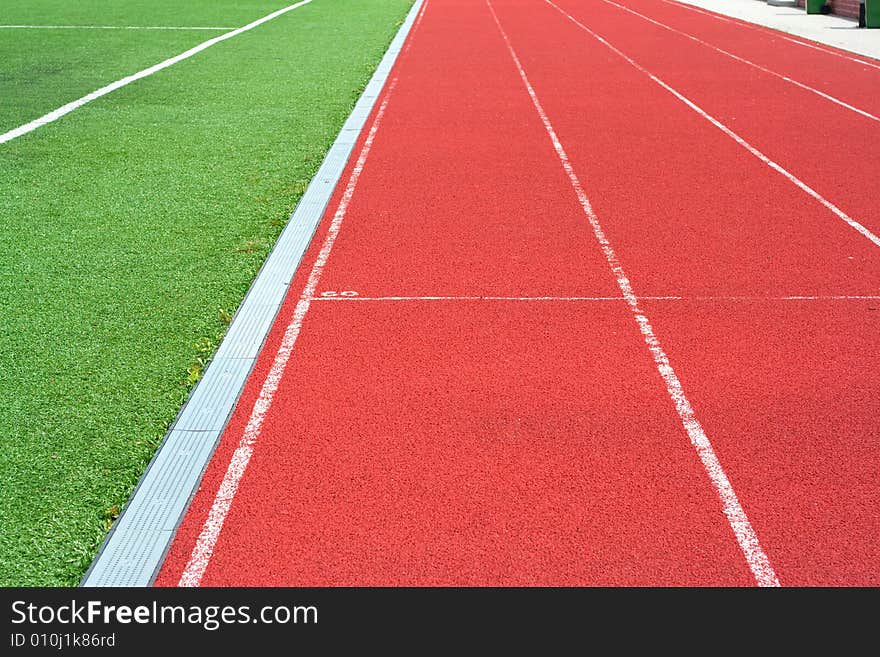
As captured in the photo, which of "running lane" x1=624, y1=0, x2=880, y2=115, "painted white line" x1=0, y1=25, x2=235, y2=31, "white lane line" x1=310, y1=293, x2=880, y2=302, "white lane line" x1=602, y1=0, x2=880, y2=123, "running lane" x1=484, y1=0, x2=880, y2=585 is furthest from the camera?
"painted white line" x1=0, y1=25, x2=235, y2=31

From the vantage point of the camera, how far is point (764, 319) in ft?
20.9

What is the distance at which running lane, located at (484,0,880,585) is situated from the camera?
170 inches

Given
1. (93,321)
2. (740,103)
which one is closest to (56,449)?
(93,321)

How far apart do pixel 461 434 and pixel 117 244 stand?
389 centimetres

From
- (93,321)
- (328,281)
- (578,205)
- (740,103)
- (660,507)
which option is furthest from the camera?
(740,103)

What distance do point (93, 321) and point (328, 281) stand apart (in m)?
1.59

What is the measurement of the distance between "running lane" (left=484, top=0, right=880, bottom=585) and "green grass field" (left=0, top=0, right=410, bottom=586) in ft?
8.72

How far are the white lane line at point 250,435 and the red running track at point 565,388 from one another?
2 cm

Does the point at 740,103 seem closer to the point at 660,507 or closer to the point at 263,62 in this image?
the point at 263,62

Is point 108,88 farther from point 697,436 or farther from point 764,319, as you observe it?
point 697,436

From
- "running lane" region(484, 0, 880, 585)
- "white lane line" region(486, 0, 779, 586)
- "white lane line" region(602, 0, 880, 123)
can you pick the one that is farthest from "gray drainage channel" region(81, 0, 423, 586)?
"white lane line" region(602, 0, 880, 123)

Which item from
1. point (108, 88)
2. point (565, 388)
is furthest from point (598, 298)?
point (108, 88)

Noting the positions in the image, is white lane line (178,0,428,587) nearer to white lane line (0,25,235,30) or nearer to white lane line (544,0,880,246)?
white lane line (544,0,880,246)
